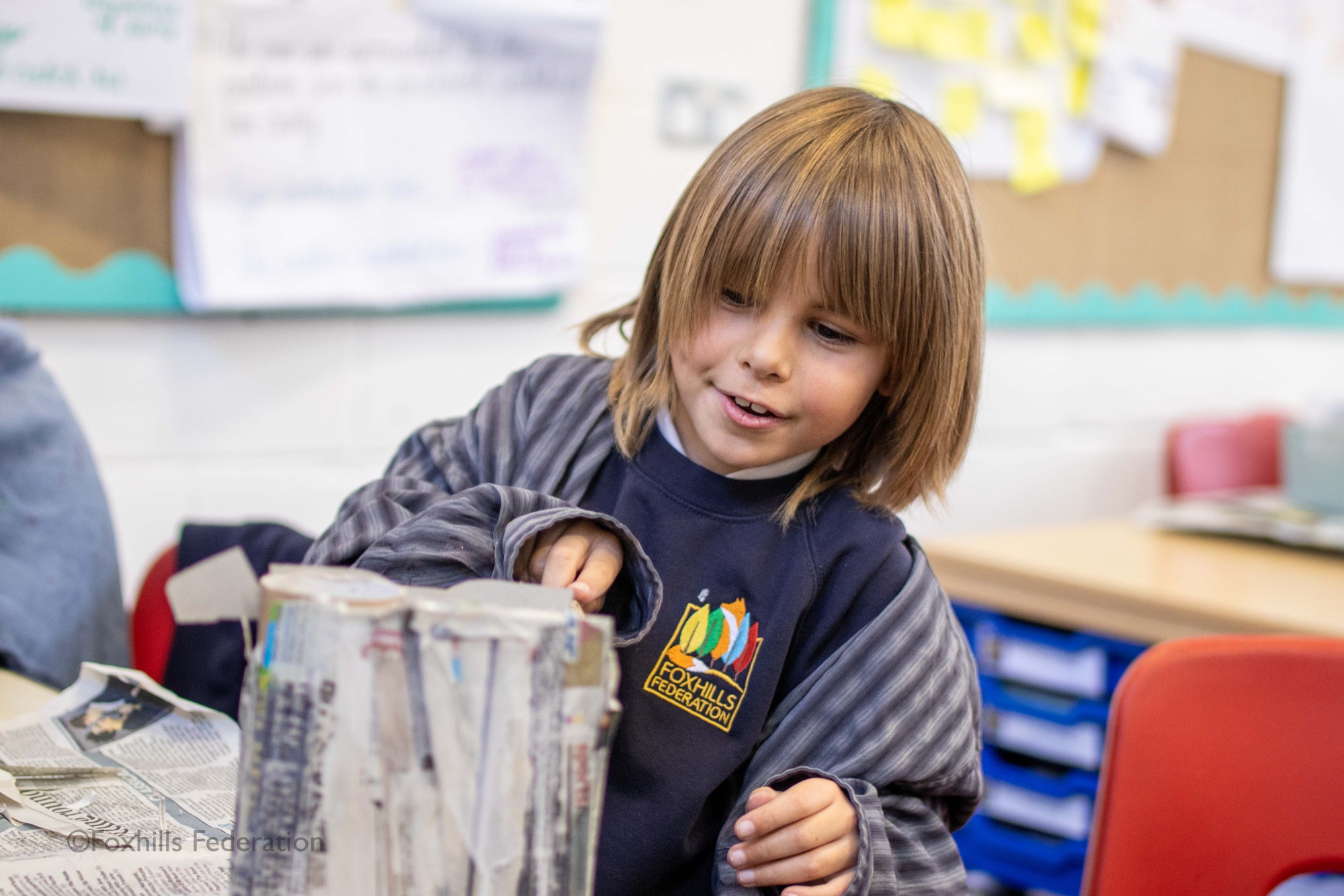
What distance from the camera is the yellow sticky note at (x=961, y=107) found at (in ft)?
6.57

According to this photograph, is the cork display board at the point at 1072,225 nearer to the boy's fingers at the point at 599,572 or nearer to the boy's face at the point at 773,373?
the boy's face at the point at 773,373

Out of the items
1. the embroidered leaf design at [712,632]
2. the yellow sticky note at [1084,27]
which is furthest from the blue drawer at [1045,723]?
the yellow sticky note at [1084,27]

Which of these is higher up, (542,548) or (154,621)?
(542,548)

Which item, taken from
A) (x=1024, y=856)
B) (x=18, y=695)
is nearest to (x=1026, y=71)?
(x=1024, y=856)

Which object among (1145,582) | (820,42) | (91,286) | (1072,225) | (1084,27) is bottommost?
(1145,582)

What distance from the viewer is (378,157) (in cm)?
145

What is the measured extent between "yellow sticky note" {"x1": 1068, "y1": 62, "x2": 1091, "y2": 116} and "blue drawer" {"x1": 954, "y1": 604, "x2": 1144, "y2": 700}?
42.6 inches

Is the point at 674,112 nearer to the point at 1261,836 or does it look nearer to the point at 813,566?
the point at 813,566

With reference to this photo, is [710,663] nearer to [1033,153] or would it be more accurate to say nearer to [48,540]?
[48,540]

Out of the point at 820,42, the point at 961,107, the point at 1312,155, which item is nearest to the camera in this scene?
the point at 820,42

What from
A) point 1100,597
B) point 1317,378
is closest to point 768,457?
point 1100,597

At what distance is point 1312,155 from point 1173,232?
1.73ft

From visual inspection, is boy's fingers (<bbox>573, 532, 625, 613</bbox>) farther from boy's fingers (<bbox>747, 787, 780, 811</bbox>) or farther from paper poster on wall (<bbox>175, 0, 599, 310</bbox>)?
paper poster on wall (<bbox>175, 0, 599, 310</bbox>)

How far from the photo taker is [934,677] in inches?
29.1
